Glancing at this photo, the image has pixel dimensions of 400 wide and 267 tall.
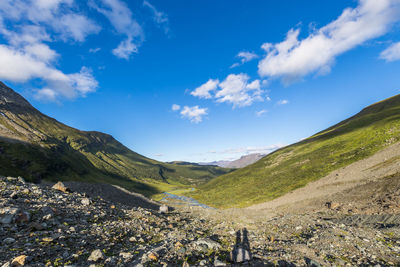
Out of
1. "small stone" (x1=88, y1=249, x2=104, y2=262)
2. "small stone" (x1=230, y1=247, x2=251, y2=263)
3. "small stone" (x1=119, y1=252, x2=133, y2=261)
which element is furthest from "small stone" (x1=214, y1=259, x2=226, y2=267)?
"small stone" (x1=88, y1=249, x2=104, y2=262)

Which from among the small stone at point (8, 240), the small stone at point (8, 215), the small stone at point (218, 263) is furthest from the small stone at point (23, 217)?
the small stone at point (218, 263)

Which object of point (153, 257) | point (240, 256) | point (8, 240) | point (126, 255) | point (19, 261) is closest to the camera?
point (19, 261)

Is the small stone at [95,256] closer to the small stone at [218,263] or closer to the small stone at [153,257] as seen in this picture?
the small stone at [153,257]

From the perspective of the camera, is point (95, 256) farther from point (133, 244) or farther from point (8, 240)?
point (8, 240)

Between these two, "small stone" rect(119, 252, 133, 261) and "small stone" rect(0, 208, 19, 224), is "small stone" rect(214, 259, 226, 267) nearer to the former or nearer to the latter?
"small stone" rect(119, 252, 133, 261)

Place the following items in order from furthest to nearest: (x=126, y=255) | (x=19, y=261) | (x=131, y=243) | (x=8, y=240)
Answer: (x=131, y=243) < (x=126, y=255) < (x=8, y=240) < (x=19, y=261)

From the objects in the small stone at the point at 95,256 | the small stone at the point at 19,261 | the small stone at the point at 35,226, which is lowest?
the small stone at the point at 95,256

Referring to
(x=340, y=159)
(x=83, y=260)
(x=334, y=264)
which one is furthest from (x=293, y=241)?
(x=340, y=159)

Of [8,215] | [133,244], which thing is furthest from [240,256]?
[8,215]

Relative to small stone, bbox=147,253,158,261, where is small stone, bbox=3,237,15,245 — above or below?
above

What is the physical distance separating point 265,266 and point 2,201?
67.6 feet

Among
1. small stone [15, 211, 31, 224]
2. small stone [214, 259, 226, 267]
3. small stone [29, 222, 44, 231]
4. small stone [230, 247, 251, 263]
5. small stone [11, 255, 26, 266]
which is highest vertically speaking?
small stone [15, 211, 31, 224]

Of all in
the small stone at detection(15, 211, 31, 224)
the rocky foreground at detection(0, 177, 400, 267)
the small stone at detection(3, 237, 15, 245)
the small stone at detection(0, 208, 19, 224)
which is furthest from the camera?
the small stone at detection(15, 211, 31, 224)

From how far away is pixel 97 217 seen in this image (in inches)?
637
